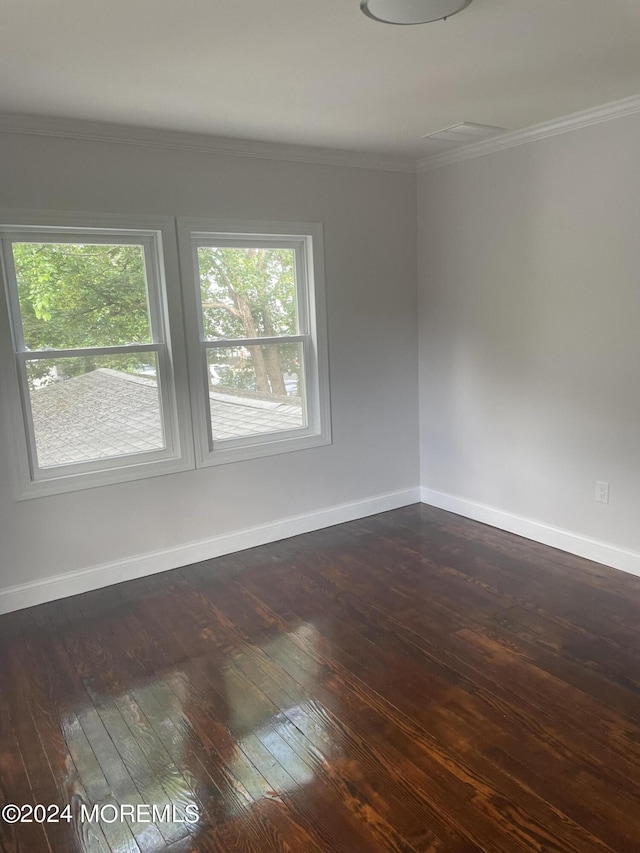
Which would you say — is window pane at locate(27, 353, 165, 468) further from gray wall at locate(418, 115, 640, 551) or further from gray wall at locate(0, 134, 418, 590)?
gray wall at locate(418, 115, 640, 551)

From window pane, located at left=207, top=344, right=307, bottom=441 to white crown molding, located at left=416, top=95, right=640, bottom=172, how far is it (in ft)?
5.04

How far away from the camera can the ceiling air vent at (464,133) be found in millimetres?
3403

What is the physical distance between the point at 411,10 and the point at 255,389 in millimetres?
2385

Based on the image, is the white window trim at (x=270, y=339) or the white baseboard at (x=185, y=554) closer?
the white baseboard at (x=185, y=554)

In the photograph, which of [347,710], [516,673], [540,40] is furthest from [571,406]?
[347,710]

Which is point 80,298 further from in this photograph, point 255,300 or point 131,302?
point 255,300

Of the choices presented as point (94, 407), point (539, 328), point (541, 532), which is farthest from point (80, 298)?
point (541, 532)

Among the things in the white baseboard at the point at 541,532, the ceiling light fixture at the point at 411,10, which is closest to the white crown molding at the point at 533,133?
the ceiling light fixture at the point at 411,10

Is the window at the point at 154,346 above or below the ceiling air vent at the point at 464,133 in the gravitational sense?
below

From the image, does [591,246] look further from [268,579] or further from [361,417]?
[268,579]

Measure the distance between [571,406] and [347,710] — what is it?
2.18 meters

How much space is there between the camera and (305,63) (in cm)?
243

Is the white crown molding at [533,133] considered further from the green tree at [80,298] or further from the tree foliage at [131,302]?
the green tree at [80,298]

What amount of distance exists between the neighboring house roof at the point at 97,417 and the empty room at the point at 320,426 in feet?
0.05
